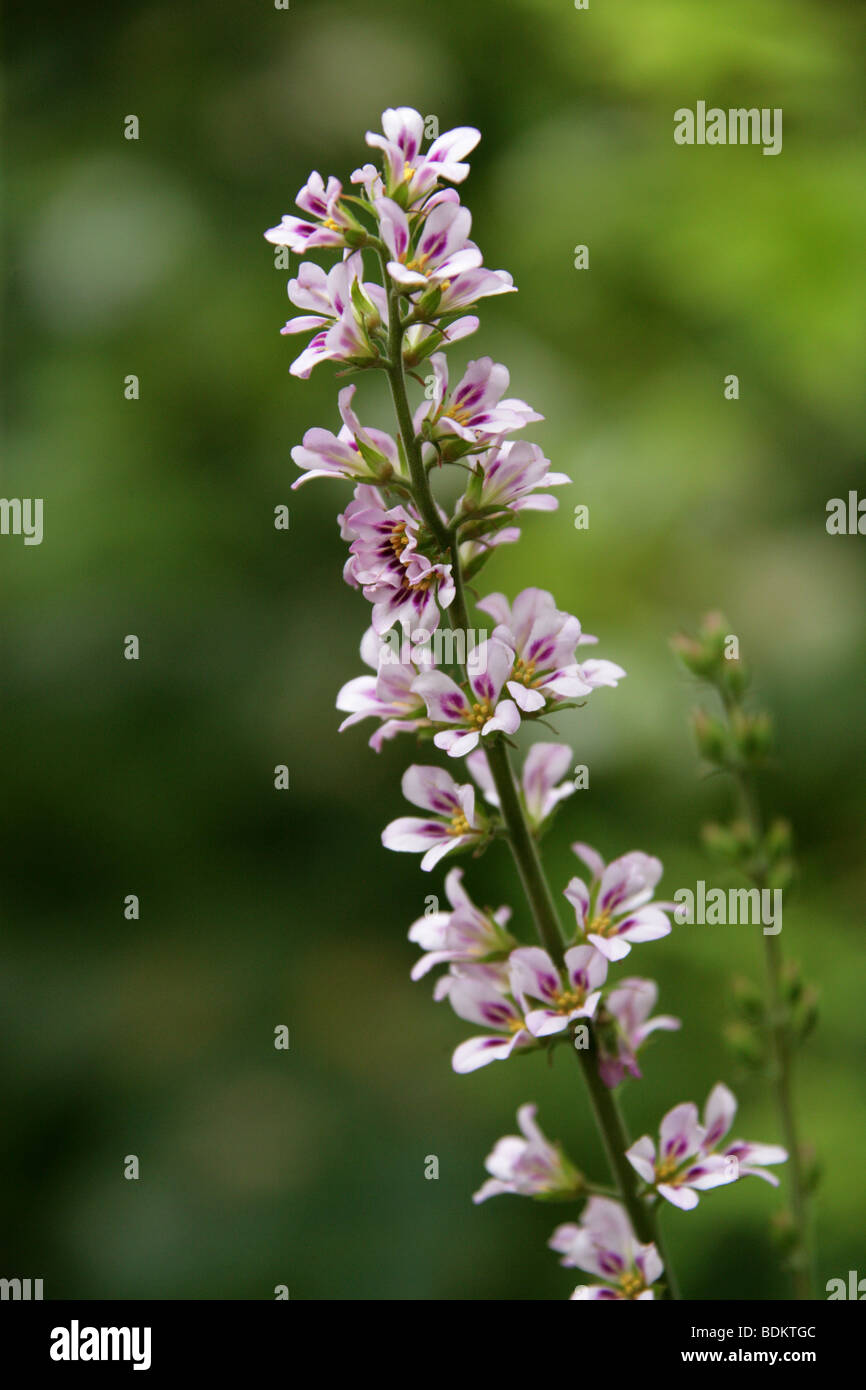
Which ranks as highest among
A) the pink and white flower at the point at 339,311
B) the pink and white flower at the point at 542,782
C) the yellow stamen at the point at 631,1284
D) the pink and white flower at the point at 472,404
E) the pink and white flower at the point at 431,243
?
the pink and white flower at the point at 431,243

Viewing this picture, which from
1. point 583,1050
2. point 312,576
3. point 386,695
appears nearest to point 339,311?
point 386,695

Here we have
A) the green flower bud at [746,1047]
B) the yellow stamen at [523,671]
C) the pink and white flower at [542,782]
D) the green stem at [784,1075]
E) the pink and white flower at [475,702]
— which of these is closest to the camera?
the pink and white flower at [475,702]

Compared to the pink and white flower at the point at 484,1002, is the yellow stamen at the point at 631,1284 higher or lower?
lower

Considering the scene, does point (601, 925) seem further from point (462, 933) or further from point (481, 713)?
point (481, 713)

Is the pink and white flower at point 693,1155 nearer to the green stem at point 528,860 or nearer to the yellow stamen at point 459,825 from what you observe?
the green stem at point 528,860

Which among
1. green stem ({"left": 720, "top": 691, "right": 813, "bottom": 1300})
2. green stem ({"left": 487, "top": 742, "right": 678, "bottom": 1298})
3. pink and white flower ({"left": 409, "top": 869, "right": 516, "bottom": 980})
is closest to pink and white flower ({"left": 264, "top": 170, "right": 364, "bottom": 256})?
green stem ({"left": 487, "top": 742, "right": 678, "bottom": 1298})

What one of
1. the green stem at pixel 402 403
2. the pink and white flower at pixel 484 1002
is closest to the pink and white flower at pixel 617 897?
the pink and white flower at pixel 484 1002

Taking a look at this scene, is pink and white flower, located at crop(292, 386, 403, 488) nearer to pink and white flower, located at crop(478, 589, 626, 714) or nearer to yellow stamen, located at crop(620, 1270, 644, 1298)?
pink and white flower, located at crop(478, 589, 626, 714)
